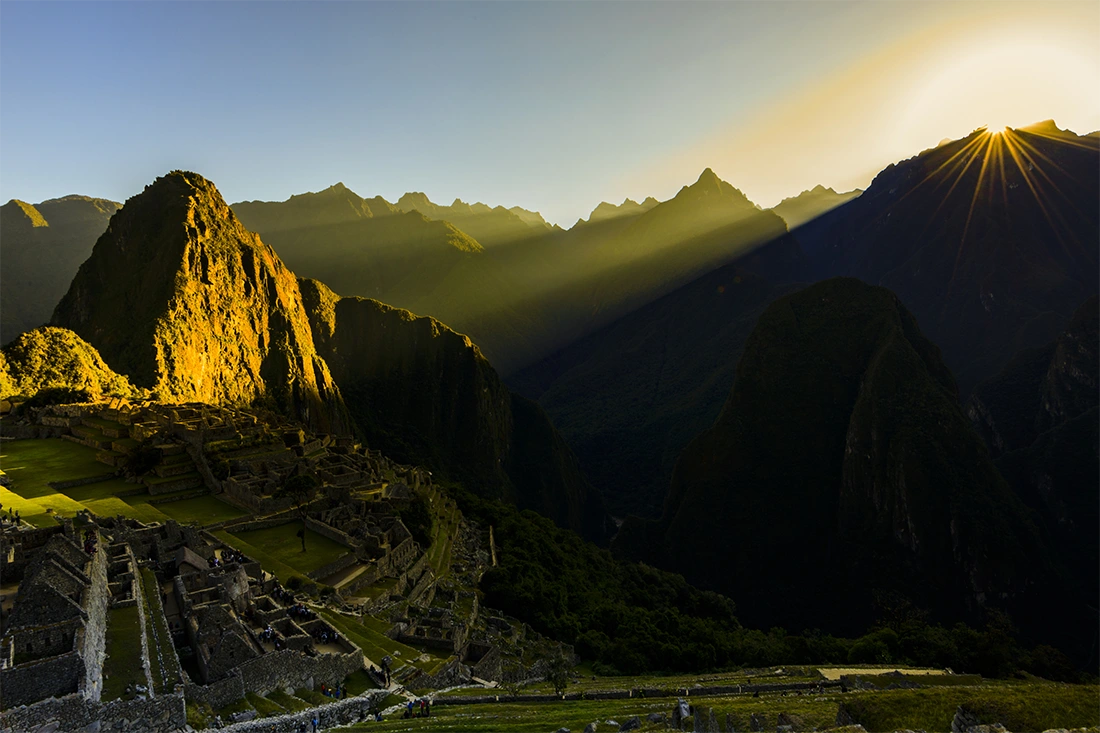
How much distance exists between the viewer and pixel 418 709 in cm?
2428

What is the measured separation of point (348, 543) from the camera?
147 ft

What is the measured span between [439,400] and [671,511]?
75.8 m

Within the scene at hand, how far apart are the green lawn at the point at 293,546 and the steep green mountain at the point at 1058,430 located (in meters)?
134

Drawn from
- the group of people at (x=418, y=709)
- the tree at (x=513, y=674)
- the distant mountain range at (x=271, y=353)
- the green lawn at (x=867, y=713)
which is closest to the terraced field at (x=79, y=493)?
the tree at (x=513, y=674)

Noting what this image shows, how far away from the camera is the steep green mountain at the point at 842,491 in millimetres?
112062

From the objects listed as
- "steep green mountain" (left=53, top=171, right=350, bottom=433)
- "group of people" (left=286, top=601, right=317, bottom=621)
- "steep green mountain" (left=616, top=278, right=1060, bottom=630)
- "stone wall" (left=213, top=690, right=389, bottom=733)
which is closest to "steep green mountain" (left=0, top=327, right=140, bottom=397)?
"steep green mountain" (left=53, top=171, right=350, bottom=433)

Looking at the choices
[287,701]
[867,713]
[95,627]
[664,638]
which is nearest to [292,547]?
→ [287,701]

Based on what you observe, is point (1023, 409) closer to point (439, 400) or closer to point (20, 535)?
point (439, 400)

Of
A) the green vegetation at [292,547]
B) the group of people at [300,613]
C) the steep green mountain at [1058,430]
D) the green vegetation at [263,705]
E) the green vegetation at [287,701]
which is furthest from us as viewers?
the steep green mountain at [1058,430]

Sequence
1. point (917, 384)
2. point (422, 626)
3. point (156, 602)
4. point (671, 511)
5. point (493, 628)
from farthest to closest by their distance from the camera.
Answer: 1. point (671, 511)
2. point (917, 384)
3. point (493, 628)
4. point (422, 626)
5. point (156, 602)

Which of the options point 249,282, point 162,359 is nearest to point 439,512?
point 162,359

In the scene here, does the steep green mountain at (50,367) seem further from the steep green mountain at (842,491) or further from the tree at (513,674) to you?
the steep green mountain at (842,491)

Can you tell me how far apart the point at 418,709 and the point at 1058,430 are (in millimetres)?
171855

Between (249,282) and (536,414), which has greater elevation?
(249,282)
